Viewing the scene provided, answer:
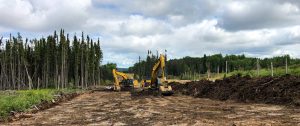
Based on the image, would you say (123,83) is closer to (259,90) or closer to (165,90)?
(165,90)

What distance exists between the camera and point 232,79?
31891 mm

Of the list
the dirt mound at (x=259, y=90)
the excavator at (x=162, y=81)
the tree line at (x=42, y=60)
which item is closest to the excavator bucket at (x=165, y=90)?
the excavator at (x=162, y=81)

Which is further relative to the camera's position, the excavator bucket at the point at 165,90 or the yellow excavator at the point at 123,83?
the yellow excavator at the point at 123,83

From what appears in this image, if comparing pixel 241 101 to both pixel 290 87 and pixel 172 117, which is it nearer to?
pixel 290 87

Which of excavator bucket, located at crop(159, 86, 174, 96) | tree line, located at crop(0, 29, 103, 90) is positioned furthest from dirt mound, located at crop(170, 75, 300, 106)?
tree line, located at crop(0, 29, 103, 90)

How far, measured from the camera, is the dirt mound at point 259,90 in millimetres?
21522

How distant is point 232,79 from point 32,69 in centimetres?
5914

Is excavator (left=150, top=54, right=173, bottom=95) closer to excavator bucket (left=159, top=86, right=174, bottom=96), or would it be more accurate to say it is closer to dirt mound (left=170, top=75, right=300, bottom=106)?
excavator bucket (left=159, top=86, right=174, bottom=96)

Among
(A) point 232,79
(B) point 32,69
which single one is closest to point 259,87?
(A) point 232,79

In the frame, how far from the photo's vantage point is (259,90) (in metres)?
24.5

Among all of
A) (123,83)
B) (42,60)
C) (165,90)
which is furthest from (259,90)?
(42,60)

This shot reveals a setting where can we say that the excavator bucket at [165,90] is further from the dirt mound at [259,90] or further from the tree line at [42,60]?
the tree line at [42,60]

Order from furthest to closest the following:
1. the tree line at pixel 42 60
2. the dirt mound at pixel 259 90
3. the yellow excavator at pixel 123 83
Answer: the tree line at pixel 42 60
the yellow excavator at pixel 123 83
the dirt mound at pixel 259 90

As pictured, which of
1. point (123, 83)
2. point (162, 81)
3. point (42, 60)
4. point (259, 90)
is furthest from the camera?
point (42, 60)
